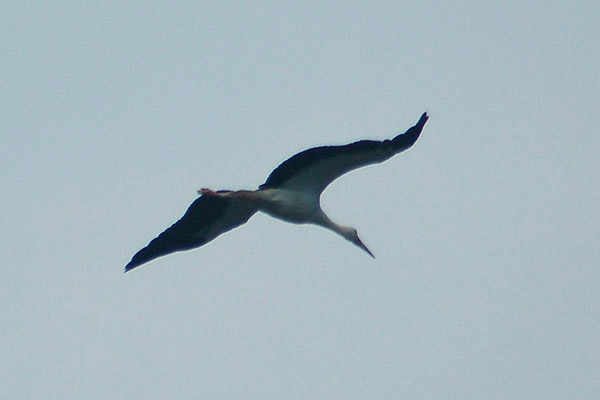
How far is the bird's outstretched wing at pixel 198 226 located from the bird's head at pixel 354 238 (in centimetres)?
151

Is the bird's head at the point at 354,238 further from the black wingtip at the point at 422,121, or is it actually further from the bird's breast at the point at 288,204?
the black wingtip at the point at 422,121

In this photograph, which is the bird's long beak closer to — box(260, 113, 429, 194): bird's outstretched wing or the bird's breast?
the bird's breast

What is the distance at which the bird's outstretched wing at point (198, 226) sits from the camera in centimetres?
2142

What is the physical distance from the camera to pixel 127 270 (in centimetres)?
2138

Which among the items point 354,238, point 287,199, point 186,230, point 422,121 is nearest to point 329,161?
point 287,199

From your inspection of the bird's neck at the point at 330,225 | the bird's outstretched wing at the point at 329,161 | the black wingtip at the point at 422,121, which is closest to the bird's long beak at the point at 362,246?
the bird's neck at the point at 330,225

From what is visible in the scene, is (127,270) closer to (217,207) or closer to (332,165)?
(217,207)

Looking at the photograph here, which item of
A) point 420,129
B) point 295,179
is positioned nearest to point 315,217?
point 295,179

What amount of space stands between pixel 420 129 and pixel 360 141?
2.67 ft

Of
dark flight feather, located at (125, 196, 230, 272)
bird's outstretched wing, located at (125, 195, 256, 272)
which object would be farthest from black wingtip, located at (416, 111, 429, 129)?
dark flight feather, located at (125, 196, 230, 272)

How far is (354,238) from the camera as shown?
22.2m

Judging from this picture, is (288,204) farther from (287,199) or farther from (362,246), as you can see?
(362,246)

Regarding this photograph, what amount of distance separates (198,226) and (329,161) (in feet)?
8.00

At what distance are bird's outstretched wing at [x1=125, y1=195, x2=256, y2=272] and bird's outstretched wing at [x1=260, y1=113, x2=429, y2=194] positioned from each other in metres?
0.84
